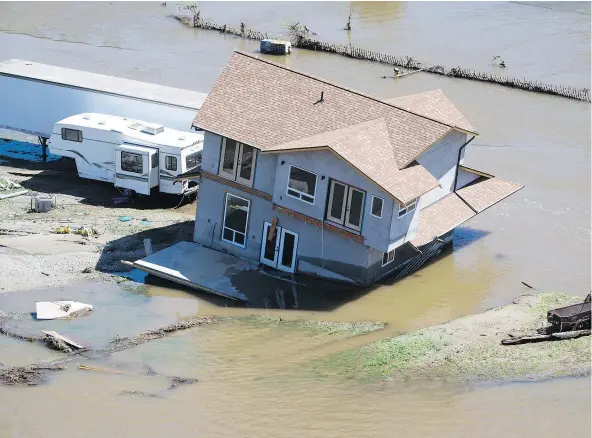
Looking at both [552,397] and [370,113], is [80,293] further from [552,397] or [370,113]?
[552,397]

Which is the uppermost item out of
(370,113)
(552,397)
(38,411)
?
(370,113)

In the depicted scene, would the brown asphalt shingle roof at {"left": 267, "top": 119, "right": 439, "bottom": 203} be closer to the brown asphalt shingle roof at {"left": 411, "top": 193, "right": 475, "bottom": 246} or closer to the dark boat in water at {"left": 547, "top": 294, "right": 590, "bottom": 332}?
the brown asphalt shingle roof at {"left": 411, "top": 193, "right": 475, "bottom": 246}

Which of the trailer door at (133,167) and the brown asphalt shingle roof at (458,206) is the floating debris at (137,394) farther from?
the trailer door at (133,167)

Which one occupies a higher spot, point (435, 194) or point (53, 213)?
point (435, 194)

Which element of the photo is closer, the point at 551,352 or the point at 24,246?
the point at 551,352

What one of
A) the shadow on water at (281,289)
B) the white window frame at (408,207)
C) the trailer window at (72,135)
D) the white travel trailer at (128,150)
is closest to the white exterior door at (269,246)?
the shadow on water at (281,289)

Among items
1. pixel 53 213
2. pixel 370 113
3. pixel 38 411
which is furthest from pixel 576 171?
pixel 38 411
